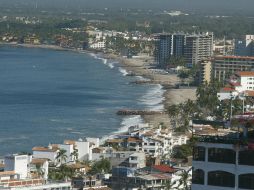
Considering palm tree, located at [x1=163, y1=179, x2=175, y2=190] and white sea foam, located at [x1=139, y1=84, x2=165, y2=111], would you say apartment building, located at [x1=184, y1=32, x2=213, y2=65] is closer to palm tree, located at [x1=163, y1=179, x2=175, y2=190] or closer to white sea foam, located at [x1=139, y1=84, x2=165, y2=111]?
white sea foam, located at [x1=139, y1=84, x2=165, y2=111]

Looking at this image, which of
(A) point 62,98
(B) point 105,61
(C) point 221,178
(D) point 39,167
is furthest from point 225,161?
(B) point 105,61

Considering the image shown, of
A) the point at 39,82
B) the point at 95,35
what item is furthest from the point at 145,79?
the point at 95,35

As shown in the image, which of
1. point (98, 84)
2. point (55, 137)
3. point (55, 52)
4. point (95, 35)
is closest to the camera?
point (55, 137)

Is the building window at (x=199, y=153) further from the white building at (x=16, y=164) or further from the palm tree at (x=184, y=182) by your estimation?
the white building at (x=16, y=164)

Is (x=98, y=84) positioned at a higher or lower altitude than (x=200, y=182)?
lower

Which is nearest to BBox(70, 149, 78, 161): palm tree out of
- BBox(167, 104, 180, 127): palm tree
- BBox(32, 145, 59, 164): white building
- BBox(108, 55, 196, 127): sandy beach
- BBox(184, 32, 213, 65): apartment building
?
BBox(32, 145, 59, 164): white building

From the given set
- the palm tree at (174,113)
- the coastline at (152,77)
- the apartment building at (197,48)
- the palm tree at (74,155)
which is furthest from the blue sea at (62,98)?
the apartment building at (197,48)

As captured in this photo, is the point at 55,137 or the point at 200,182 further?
the point at 55,137

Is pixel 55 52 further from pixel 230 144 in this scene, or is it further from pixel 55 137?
pixel 230 144
